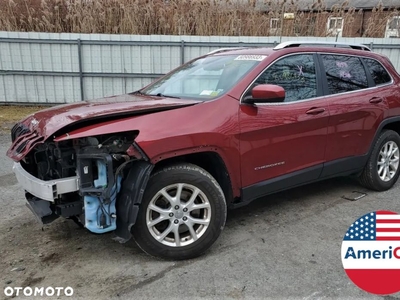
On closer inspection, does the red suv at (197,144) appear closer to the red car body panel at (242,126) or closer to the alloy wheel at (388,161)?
the red car body panel at (242,126)

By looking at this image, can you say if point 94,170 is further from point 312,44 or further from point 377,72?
point 377,72

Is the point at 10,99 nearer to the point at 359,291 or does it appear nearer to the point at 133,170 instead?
the point at 133,170

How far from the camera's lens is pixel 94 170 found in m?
2.73

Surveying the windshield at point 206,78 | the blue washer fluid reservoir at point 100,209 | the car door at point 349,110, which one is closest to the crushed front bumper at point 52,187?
the blue washer fluid reservoir at point 100,209

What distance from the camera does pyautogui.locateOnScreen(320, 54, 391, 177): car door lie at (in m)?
3.96

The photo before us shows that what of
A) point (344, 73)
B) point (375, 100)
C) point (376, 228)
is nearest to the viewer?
point (376, 228)

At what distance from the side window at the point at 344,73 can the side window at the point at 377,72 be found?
0.16 meters

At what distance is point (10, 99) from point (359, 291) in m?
10.7

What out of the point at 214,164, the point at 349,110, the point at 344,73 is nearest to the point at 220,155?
the point at 214,164

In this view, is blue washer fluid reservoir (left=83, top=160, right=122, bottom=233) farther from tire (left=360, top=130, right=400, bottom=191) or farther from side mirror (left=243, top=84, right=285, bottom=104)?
tire (left=360, top=130, right=400, bottom=191)

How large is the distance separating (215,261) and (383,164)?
2875 millimetres

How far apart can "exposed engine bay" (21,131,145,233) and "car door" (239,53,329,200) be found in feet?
3.61

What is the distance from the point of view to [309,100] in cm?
374

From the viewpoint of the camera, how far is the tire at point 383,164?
14.7 ft
